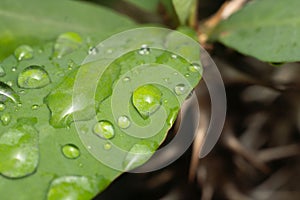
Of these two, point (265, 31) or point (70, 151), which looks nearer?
point (70, 151)

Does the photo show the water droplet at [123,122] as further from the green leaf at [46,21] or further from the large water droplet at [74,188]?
the green leaf at [46,21]

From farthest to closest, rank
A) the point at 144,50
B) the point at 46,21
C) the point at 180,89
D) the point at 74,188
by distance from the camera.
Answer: the point at 46,21
the point at 144,50
the point at 180,89
the point at 74,188

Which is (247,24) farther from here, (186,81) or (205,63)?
(186,81)

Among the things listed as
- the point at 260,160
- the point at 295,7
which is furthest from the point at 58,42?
the point at 260,160

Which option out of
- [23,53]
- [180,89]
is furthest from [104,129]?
[23,53]

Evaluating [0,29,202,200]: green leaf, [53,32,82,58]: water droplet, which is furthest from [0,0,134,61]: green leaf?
[0,29,202,200]: green leaf

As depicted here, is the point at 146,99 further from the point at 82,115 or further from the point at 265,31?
the point at 265,31

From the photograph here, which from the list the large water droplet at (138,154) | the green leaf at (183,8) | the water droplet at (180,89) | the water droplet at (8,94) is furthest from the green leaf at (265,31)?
the water droplet at (8,94)
